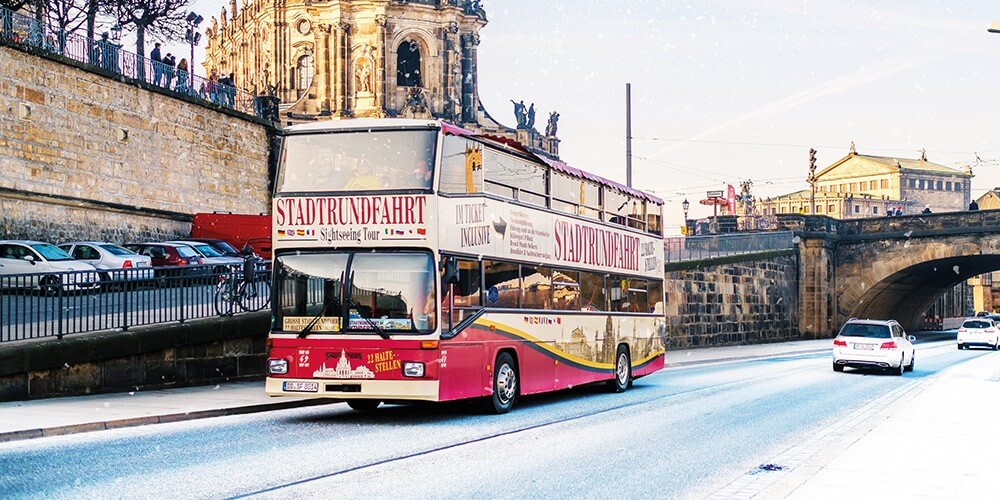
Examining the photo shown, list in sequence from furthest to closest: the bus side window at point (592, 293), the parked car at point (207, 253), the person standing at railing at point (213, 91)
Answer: the person standing at railing at point (213, 91) < the parked car at point (207, 253) < the bus side window at point (592, 293)

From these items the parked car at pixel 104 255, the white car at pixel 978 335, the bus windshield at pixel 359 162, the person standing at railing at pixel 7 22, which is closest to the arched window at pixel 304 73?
the white car at pixel 978 335

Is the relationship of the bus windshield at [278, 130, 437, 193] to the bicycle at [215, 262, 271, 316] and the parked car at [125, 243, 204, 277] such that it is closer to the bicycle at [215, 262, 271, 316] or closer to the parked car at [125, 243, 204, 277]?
the bicycle at [215, 262, 271, 316]

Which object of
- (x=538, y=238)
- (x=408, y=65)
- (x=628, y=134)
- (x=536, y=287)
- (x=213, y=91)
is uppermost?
(x=408, y=65)

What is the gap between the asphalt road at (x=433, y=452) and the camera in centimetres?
1003

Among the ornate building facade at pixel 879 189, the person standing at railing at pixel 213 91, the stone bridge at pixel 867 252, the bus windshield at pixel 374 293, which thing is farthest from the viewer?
the ornate building facade at pixel 879 189

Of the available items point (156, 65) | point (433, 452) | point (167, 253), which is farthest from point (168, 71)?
point (433, 452)

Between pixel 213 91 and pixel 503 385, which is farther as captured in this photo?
pixel 213 91

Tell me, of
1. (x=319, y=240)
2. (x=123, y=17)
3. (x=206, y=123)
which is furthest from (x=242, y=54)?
(x=319, y=240)

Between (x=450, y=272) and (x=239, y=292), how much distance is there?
6.52m

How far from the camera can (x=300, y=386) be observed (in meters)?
15.6

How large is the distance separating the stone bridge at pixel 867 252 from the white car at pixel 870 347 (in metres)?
33.2

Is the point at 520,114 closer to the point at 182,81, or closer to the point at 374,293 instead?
the point at 182,81

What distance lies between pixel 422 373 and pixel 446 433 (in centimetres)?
105

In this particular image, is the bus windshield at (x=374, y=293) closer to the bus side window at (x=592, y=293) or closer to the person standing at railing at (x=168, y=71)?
the bus side window at (x=592, y=293)
